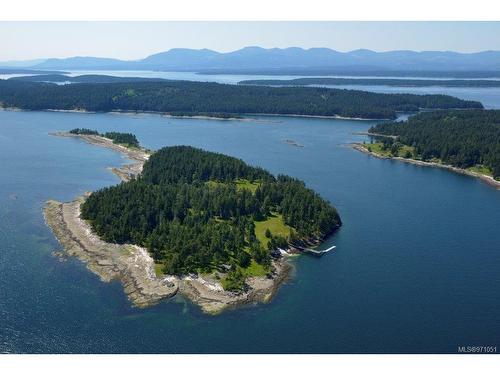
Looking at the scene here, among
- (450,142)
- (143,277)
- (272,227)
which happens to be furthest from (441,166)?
(143,277)

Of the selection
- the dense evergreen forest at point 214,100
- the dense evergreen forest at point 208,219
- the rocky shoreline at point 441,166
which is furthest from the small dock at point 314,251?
the dense evergreen forest at point 214,100

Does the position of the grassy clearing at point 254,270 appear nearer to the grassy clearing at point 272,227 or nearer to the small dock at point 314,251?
the grassy clearing at point 272,227

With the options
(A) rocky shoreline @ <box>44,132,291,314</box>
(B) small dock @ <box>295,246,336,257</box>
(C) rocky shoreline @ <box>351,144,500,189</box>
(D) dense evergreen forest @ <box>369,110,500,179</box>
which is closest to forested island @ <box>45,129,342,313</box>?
(A) rocky shoreline @ <box>44,132,291,314</box>

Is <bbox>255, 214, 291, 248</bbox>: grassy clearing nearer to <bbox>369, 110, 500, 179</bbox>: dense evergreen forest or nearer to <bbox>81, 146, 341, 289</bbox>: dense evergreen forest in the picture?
<bbox>81, 146, 341, 289</bbox>: dense evergreen forest

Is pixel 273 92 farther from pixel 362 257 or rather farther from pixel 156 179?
pixel 362 257

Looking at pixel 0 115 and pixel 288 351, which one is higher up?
pixel 0 115

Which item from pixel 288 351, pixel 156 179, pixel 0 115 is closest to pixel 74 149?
pixel 156 179
